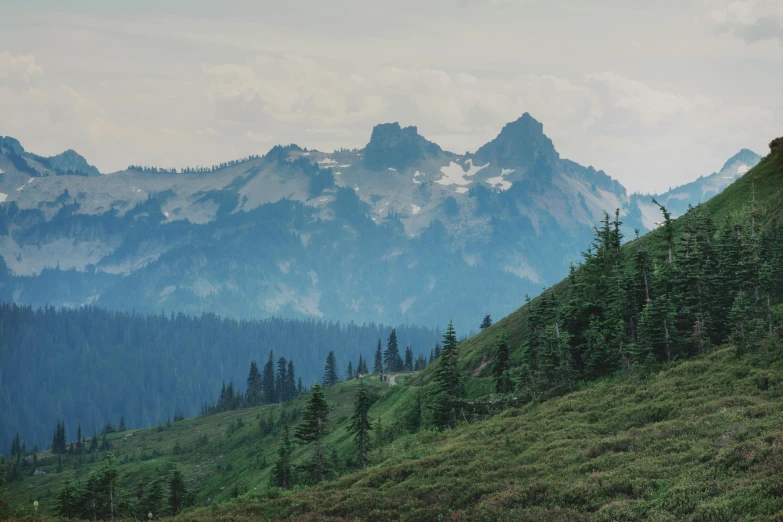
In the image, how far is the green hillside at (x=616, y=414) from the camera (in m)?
41.4

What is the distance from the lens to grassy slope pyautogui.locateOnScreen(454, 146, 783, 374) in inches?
4018

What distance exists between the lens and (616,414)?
5925cm

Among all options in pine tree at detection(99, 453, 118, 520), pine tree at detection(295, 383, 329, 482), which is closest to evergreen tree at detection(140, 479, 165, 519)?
pine tree at detection(99, 453, 118, 520)

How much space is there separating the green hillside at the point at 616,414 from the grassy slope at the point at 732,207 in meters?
0.43

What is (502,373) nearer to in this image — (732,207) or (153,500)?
(153,500)

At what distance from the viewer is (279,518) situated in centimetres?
4947

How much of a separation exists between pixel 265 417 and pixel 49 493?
5858cm

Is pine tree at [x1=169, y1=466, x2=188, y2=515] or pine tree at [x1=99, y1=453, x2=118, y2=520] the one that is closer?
pine tree at [x1=99, y1=453, x2=118, y2=520]

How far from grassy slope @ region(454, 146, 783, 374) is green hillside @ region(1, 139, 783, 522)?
430 mm

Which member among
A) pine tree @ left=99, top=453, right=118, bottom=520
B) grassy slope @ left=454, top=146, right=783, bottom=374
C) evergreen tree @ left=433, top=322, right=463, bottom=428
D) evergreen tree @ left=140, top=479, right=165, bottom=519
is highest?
grassy slope @ left=454, top=146, right=783, bottom=374

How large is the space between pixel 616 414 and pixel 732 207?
6464 centimetres

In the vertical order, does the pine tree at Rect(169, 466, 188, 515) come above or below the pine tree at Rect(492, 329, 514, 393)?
below

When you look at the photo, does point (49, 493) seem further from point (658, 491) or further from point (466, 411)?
point (658, 491)

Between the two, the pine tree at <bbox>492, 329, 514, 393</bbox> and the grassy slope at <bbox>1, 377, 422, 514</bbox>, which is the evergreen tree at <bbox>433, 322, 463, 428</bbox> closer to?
the pine tree at <bbox>492, 329, 514, 393</bbox>
